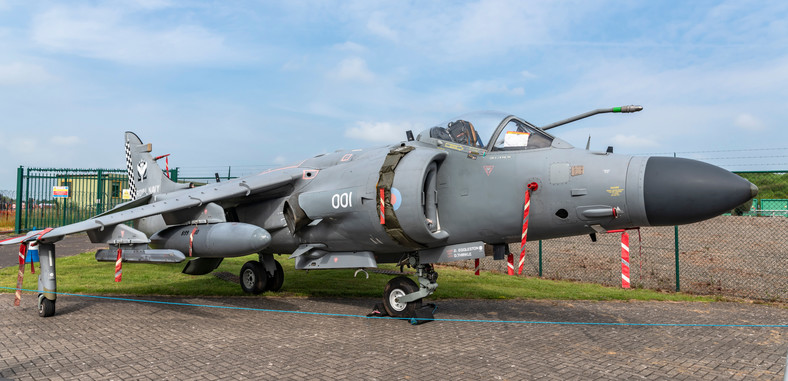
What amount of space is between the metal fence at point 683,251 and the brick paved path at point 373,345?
5.77 feet

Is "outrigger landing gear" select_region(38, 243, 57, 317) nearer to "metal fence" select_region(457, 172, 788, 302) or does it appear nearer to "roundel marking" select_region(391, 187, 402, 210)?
"roundel marking" select_region(391, 187, 402, 210)

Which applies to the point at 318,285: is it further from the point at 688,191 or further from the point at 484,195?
the point at 688,191

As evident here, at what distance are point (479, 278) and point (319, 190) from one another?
671 cm

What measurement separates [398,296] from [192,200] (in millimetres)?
3810

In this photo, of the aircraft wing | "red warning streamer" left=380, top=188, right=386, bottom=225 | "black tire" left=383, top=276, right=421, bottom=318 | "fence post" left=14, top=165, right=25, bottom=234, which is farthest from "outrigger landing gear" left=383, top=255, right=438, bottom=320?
"fence post" left=14, top=165, right=25, bottom=234

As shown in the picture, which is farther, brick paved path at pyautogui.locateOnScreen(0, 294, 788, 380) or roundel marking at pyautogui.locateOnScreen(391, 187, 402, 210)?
roundel marking at pyautogui.locateOnScreen(391, 187, 402, 210)

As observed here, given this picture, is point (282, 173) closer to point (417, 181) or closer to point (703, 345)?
point (417, 181)

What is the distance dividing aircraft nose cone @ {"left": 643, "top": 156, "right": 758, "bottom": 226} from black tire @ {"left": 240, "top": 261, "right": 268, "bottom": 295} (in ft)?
25.1

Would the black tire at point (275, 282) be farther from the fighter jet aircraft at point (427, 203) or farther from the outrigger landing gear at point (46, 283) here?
the outrigger landing gear at point (46, 283)

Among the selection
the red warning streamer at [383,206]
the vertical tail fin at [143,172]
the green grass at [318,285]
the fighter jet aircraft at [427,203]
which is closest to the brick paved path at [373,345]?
the fighter jet aircraft at [427,203]

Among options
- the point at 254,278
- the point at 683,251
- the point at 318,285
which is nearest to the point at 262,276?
the point at 254,278

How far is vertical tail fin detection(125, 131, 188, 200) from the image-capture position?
12.0m

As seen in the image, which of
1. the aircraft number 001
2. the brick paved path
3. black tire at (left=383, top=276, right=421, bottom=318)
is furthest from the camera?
black tire at (left=383, top=276, right=421, bottom=318)

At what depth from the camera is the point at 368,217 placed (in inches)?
288
